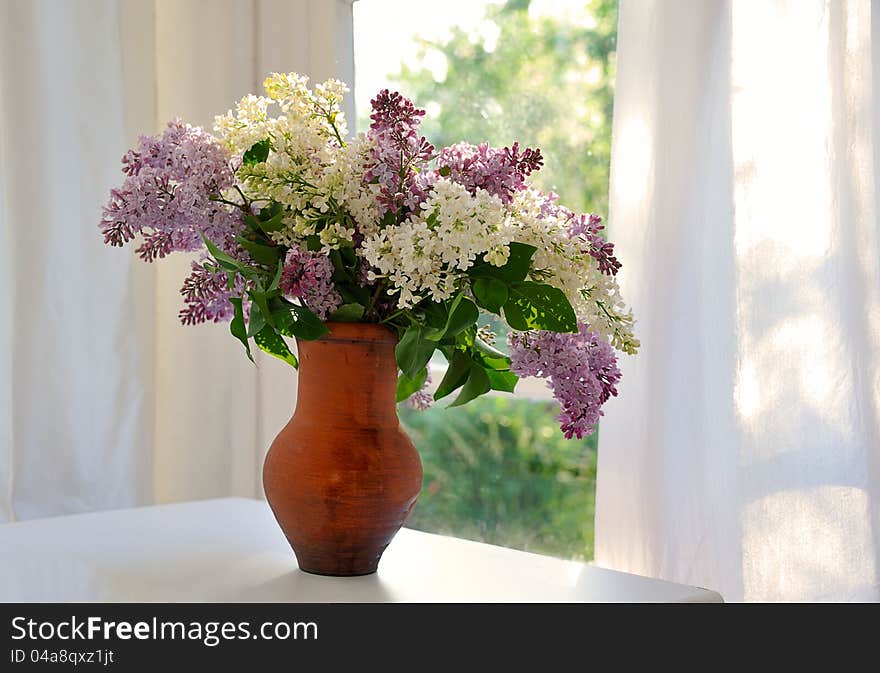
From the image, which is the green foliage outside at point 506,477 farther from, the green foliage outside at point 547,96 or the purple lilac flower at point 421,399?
the purple lilac flower at point 421,399

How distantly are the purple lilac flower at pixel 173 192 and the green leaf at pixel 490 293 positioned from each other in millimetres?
262

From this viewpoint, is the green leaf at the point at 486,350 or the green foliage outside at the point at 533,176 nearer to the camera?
the green leaf at the point at 486,350

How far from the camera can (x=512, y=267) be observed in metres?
1.01

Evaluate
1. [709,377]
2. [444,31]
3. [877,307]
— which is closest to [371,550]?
[709,377]

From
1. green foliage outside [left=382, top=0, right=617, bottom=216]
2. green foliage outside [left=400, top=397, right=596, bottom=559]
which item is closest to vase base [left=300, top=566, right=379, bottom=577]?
green foliage outside [left=382, top=0, right=617, bottom=216]

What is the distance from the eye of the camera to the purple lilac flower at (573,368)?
1.02 metres

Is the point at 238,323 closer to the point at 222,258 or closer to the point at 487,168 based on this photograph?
the point at 222,258

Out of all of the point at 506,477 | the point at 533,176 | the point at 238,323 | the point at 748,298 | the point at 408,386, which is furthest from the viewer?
the point at 506,477

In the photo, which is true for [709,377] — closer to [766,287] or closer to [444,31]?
[766,287]

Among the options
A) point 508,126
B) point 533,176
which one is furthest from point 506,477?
point 508,126

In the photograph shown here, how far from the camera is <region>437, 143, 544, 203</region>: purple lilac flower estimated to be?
3.44ft

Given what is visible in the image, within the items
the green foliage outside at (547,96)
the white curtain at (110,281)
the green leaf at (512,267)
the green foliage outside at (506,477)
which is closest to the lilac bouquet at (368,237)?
the green leaf at (512,267)

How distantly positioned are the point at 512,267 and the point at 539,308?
0.05 metres
